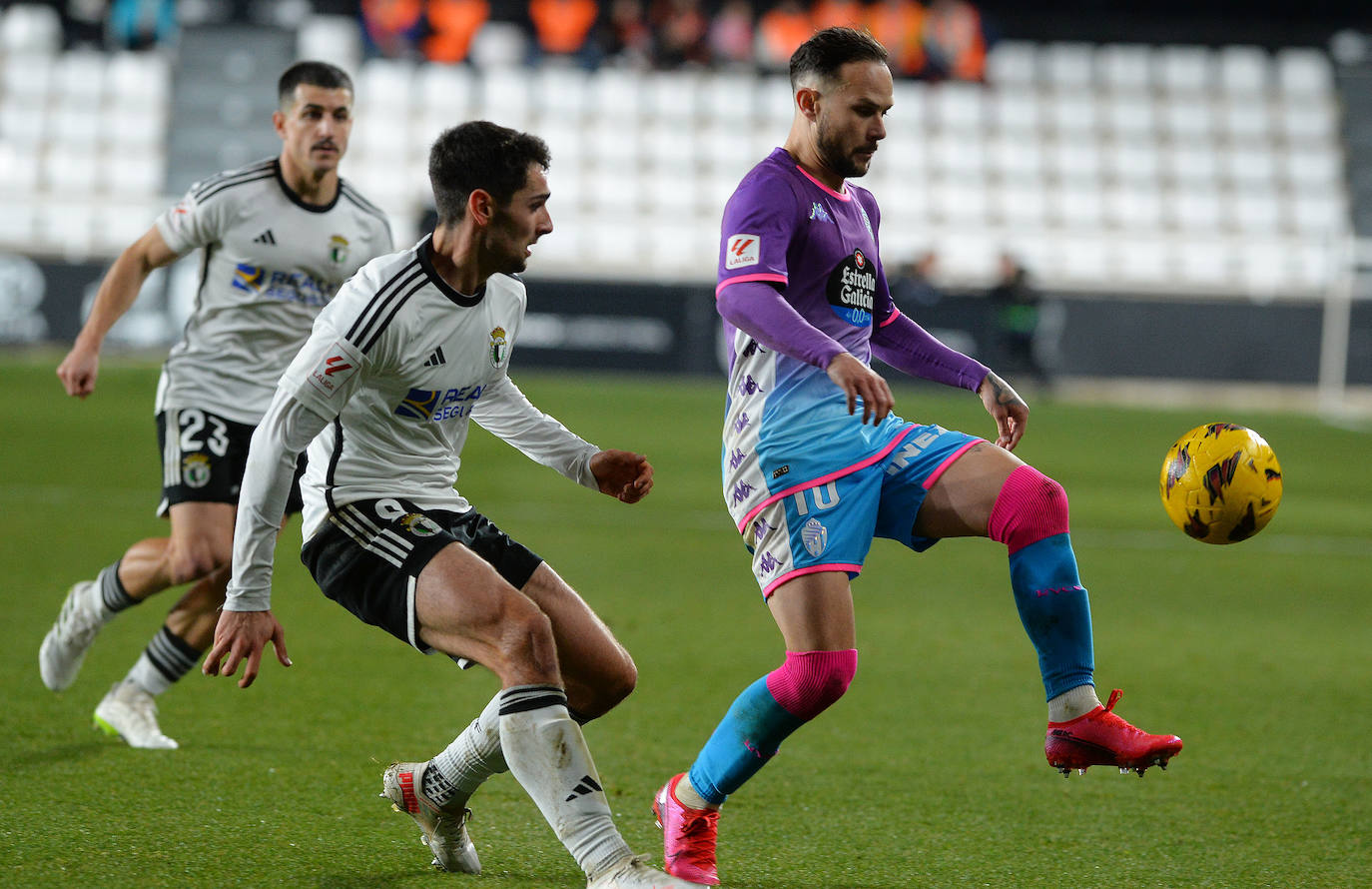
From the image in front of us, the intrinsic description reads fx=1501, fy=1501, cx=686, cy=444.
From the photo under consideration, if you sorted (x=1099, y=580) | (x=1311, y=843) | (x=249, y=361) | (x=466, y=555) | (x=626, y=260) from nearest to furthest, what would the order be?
(x=466, y=555) → (x=1311, y=843) → (x=249, y=361) → (x=1099, y=580) → (x=626, y=260)

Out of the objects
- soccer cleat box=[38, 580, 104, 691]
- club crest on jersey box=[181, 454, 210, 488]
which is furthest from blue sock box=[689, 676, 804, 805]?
soccer cleat box=[38, 580, 104, 691]

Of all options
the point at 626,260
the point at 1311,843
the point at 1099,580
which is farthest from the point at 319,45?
the point at 1311,843

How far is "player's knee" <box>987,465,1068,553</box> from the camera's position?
3.57 metres

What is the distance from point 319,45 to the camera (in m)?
27.3

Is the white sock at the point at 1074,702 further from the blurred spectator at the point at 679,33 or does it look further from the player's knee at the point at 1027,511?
the blurred spectator at the point at 679,33

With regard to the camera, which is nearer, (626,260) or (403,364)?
(403,364)

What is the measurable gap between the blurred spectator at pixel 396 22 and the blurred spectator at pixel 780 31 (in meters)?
6.27

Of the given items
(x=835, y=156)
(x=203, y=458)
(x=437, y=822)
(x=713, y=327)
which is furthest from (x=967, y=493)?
(x=713, y=327)

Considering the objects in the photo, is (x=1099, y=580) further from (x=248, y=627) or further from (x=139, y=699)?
(x=248, y=627)

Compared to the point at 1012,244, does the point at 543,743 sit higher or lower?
lower

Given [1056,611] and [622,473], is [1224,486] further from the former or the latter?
[622,473]

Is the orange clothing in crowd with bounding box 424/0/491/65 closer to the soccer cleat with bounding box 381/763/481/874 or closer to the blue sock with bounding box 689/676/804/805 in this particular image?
the soccer cleat with bounding box 381/763/481/874

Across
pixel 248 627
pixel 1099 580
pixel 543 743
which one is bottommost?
pixel 1099 580

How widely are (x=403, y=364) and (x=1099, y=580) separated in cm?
599
